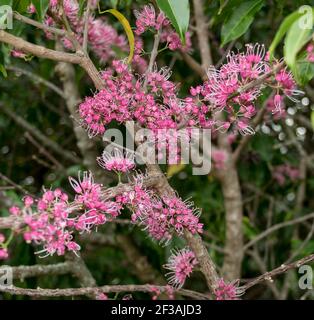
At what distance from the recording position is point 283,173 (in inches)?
117

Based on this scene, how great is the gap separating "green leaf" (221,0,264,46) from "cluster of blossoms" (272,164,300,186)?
157 cm

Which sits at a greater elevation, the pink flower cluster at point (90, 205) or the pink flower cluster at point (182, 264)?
the pink flower cluster at point (90, 205)

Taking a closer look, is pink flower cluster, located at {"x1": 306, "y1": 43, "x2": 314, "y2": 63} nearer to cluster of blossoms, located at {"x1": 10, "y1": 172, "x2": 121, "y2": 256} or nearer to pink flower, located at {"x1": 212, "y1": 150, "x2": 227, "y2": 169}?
cluster of blossoms, located at {"x1": 10, "y1": 172, "x2": 121, "y2": 256}

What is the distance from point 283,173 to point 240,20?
5.31ft

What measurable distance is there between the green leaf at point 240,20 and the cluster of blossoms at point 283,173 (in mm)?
1567

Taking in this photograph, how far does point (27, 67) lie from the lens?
2766mm

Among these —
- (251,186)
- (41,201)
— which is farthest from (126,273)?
(41,201)

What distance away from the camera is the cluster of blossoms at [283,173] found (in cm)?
296

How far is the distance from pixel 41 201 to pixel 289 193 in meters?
2.32

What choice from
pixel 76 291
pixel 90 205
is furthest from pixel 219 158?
pixel 90 205

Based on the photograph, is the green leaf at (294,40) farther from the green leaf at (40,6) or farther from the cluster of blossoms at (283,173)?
the cluster of blossoms at (283,173)

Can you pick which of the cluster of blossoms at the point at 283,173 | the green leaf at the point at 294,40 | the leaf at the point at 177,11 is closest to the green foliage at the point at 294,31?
the green leaf at the point at 294,40

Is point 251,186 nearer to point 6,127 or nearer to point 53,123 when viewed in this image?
point 53,123

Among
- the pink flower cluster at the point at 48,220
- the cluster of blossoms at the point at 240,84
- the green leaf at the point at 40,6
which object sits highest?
the green leaf at the point at 40,6
